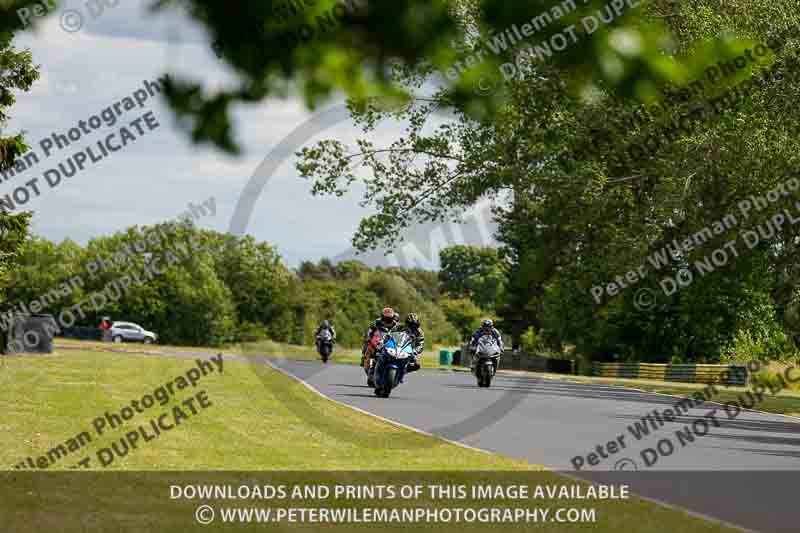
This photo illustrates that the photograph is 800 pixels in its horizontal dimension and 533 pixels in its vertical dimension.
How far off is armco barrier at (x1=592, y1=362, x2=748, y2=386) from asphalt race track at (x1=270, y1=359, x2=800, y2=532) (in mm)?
10844

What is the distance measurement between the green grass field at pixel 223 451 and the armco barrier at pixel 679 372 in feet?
64.6

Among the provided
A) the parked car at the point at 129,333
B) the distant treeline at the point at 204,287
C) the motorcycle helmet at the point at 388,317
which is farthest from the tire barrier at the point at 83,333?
the motorcycle helmet at the point at 388,317

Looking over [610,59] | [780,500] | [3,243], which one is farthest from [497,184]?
[610,59]

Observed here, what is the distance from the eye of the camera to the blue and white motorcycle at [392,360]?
24.0 m

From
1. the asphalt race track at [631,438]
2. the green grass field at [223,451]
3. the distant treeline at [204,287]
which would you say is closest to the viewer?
the green grass field at [223,451]

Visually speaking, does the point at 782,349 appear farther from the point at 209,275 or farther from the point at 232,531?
the point at 209,275

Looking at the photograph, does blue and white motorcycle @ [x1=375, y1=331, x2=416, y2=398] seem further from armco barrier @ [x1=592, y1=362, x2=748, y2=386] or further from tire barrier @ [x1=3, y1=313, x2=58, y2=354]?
tire barrier @ [x1=3, y1=313, x2=58, y2=354]

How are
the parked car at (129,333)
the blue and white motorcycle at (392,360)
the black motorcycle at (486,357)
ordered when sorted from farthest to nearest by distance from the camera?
1. the parked car at (129,333)
2. the black motorcycle at (486,357)
3. the blue and white motorcycle at (392,360)

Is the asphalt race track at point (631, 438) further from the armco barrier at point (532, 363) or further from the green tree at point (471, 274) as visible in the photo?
the green tree at point (471, 274)

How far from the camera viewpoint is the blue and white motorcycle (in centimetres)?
2395

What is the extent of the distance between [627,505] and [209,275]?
9199cm

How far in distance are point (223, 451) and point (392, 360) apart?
11.1 meters

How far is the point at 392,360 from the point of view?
2469 cm

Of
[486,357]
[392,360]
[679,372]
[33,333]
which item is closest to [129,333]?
[33,333]
